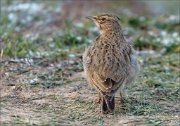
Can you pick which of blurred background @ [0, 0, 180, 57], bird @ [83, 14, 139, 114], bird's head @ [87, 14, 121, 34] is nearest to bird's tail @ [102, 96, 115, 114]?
bird @ [83, 14, 139, 114]

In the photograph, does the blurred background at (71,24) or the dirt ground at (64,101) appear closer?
the dirt ground at (64,101)

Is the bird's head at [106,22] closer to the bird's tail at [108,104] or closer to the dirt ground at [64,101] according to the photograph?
the dirt ground at [64,101]

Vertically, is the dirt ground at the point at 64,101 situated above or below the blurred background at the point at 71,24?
below

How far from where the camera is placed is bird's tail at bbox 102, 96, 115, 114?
21.6ft

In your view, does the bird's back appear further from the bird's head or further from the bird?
the bird's head

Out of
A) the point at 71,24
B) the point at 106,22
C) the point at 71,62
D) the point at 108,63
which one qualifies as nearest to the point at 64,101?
the point at 108,63

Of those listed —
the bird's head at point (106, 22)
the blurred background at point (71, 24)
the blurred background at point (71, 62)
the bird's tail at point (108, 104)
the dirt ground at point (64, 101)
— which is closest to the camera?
the dirt ground at point (64, 101)

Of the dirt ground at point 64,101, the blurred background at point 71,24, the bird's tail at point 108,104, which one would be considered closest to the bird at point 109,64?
the bird's tail at point 108,104

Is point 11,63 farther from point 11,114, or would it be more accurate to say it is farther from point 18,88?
point 11,114

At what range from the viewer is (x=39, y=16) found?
40.4 feet

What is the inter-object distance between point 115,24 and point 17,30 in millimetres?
3886

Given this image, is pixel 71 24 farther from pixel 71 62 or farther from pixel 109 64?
pixel 109 64

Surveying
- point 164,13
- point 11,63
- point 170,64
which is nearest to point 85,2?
point 164,13

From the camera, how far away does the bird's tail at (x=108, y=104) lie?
659 centimetres
